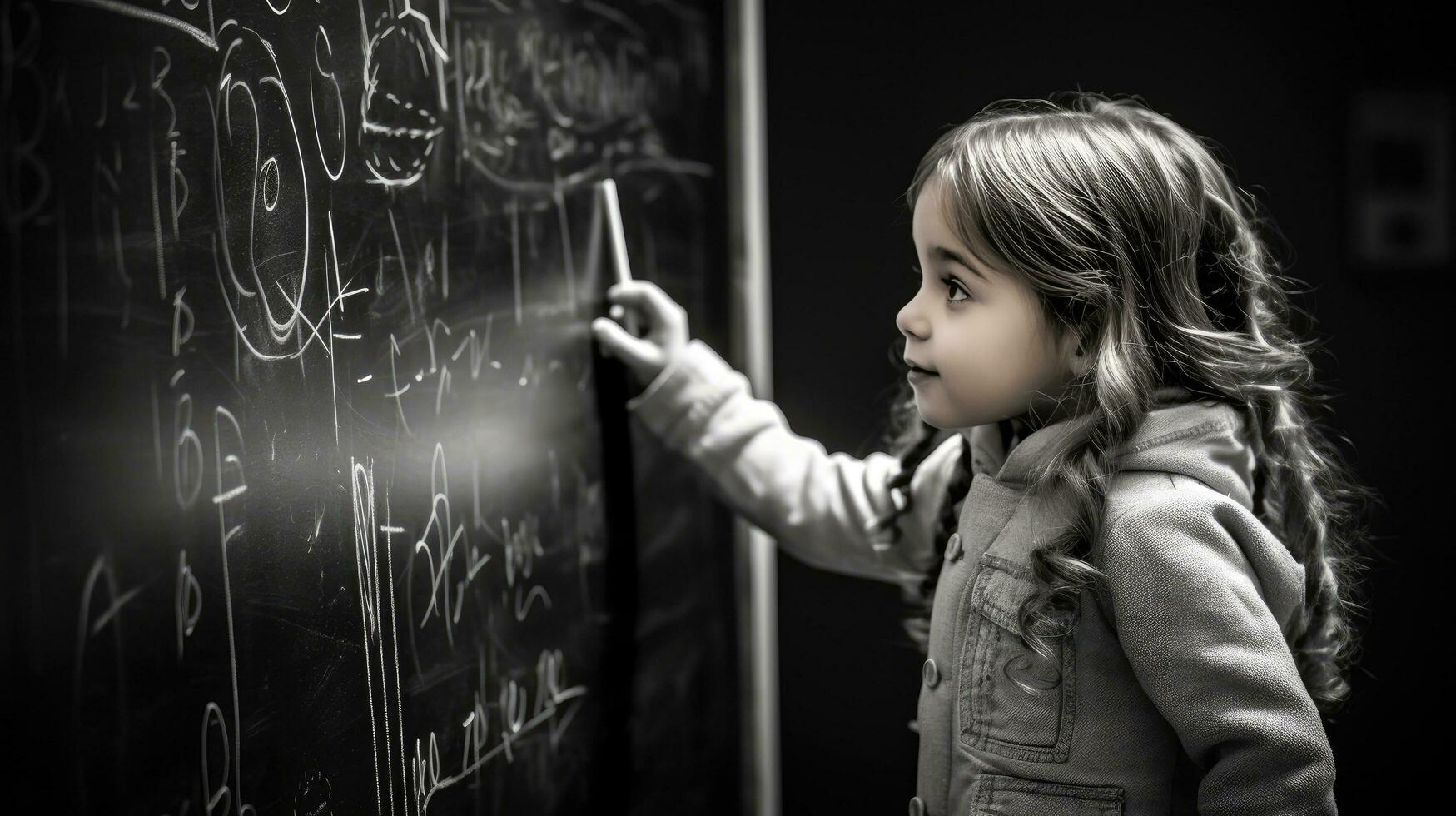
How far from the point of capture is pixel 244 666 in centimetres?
73

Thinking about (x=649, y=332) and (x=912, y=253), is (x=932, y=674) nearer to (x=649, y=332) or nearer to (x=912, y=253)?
(x=649, y=332)

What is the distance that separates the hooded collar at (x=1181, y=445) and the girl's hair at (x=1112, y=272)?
1 cm

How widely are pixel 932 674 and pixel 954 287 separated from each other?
38 cm

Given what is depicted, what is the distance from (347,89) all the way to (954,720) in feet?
2.54

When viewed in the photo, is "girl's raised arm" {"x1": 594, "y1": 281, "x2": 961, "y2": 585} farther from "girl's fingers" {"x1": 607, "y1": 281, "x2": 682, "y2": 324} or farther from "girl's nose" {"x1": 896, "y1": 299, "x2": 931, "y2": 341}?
"girl's nose" {"x1": 896, "y1": 299, "x2": 931, "y2": 341}

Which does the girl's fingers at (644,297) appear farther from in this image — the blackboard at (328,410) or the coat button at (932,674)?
the coat button at (932,674)

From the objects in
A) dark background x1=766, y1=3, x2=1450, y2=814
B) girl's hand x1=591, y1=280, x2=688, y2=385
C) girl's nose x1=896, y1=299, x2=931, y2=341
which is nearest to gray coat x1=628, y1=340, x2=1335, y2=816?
girl's nose x1=896, y1=299, x2=931, y2=341

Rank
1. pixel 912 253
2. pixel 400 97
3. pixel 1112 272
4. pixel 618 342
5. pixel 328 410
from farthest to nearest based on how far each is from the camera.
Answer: pixel 912 253 < pixel 618 342 < pixel 1112 272 < pixel 400 97 < pixel 328 410

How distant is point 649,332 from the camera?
4.54ft

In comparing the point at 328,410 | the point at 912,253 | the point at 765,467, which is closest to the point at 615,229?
the point at 765,467

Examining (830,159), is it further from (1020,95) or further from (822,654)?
(822,654)

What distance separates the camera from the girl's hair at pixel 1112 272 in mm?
1037

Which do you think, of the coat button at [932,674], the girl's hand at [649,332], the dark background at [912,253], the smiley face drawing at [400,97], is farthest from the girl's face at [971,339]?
the dark background at [912,253]

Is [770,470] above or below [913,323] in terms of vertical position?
below
